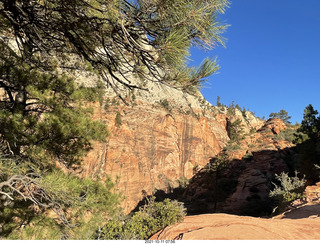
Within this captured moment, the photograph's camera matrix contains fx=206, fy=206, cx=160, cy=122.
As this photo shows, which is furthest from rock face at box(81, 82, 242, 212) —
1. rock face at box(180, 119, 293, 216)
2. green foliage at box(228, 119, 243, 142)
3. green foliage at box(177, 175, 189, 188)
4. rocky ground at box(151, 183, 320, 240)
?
rocky ground at box(151, 183, 320, 240)

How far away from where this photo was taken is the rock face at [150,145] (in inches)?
1218

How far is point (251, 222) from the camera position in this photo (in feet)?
19.9

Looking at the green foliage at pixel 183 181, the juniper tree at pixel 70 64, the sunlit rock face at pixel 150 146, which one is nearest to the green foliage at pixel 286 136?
the sunlit rock face at pixel 150 146

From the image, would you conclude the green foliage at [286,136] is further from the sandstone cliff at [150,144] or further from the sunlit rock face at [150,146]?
the sunlit rock face at [150,146]

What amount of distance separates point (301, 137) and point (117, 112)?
26.6 metres

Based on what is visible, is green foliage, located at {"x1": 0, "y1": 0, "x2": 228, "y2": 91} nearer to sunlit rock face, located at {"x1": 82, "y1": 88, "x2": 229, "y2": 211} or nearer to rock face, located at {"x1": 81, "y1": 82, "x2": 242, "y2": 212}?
rock face, located at {"x1": 81, "y1": 82, "x2": 242, "y2": 212}

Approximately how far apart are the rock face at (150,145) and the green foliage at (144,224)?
21717 mm

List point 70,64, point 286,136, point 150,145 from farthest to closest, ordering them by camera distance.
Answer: point 286,136 < point 150,145 < point 70,64

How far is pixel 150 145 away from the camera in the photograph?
3519 centimetres

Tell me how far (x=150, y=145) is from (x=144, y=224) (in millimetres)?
27788

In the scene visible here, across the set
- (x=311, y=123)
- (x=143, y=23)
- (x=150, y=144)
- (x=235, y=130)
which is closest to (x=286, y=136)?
(x=235, y=130)

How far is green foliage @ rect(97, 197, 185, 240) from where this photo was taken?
6637mm

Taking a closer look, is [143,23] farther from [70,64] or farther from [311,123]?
[311,123]

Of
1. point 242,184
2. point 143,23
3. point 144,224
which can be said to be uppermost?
point 143,23
